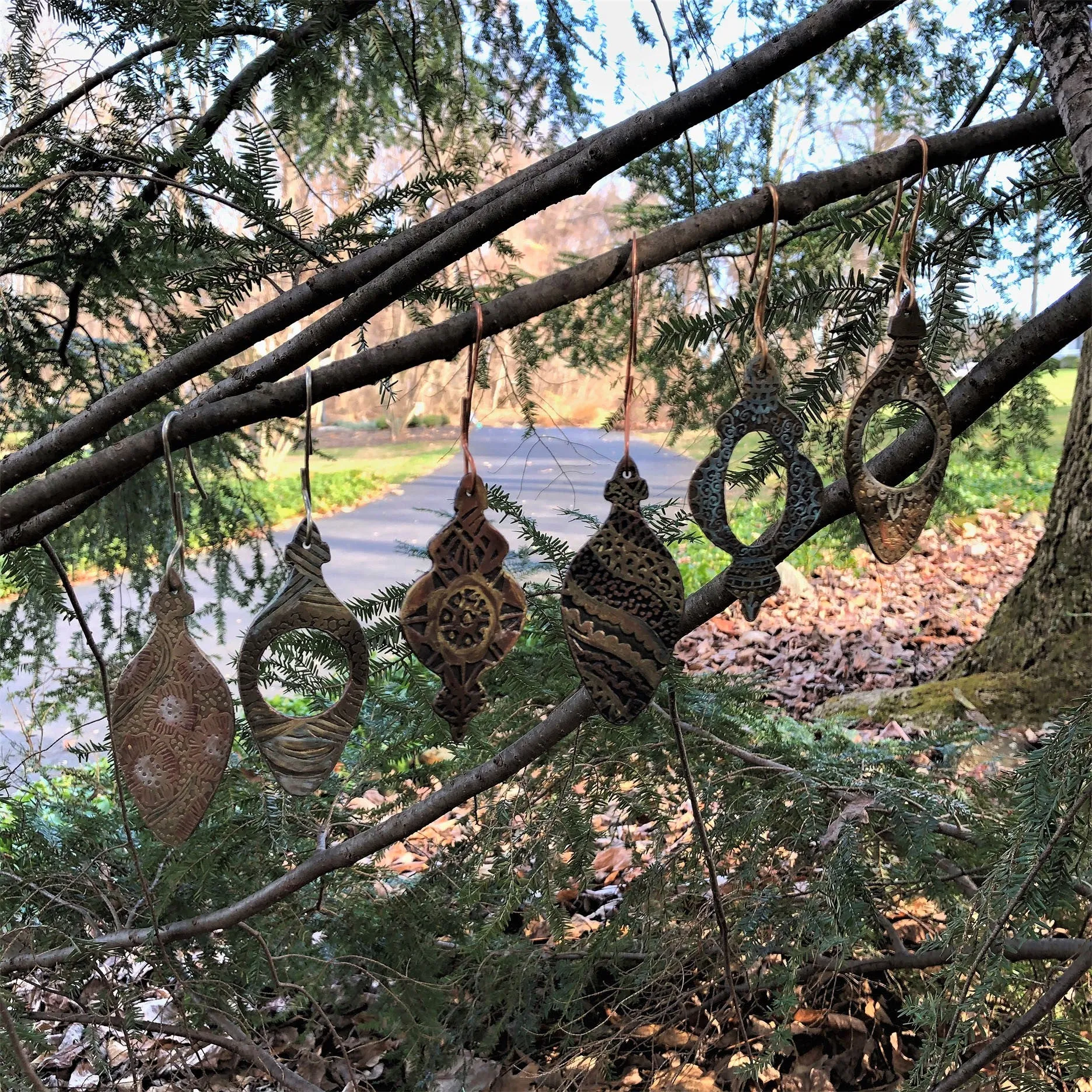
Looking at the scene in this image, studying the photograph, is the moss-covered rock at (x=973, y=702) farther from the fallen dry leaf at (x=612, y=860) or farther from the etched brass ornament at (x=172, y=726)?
the etched brass ornament at (x=172, y=726)

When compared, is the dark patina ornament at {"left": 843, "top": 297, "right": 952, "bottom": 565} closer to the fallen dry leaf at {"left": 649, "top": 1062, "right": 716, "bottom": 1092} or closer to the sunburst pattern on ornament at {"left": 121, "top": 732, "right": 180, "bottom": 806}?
the sunburst pattern on ornament at {"left": 121, "top": 732, "right": 180, "bottom": 806}

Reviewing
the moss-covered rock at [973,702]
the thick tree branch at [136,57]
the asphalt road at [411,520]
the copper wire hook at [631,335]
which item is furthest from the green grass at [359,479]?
the copper wire hook at [631,335]

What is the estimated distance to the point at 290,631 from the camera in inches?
40.9

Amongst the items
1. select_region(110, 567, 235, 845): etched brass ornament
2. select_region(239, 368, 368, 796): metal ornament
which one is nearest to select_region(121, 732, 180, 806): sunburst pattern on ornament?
select_region(110, 567, 235, 845): etched brass ornament

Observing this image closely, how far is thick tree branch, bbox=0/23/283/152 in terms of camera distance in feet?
5.02

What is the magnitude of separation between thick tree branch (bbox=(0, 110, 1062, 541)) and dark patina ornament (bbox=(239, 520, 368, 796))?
155 mm

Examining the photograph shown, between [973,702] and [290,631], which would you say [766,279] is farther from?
[973,702]

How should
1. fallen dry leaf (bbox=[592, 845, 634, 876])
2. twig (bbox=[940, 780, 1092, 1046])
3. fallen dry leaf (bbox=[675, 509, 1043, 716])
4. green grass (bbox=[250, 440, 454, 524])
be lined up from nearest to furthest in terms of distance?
twig (bbox=[940, 780, 1092, 1046])
fallen dry leaf (bbox=[592, 845, 634, 876])
fallen dry leaf (bbox=[675, 509, 1043, 716])
green grass (bbox=[250, 440, 454, 524])

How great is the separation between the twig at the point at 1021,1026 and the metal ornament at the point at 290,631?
0.80m

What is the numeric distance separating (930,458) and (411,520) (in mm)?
5149

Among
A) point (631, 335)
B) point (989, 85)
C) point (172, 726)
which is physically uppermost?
point (989, 85)

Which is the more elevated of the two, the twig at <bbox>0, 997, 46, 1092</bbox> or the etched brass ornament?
the etched brass ornament

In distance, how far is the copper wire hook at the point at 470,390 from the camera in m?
0.93

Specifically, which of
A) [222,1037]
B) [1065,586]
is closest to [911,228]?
[222,1037]
